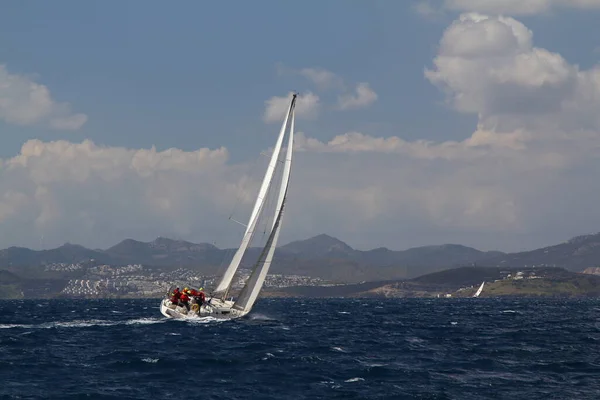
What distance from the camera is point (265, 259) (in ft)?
295

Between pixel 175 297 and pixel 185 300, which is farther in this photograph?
pixel 175 297

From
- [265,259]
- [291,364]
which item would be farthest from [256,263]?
[291,364]

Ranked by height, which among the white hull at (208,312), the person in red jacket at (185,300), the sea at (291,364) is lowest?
the sea at (291,364)

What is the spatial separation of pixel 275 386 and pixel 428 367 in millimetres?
13115

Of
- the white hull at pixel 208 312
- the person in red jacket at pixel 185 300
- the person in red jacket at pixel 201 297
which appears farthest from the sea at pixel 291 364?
the person in red jacket at pixel 185 300

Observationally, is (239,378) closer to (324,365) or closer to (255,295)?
(324,365)

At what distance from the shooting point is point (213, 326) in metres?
83.2

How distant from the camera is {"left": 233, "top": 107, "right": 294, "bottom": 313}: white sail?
292ft

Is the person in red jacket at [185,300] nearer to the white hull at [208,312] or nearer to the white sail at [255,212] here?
the white hull at [208,312]

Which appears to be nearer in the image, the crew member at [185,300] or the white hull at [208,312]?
the white hull at [208,312]

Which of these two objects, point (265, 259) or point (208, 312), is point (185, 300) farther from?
point (265, 259)

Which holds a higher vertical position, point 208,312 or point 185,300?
point 185,300

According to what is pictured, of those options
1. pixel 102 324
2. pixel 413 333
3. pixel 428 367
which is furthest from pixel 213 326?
pixel 428 367

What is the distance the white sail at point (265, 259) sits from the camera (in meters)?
89.0
